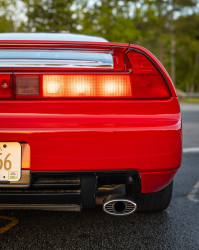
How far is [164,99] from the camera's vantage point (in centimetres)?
178

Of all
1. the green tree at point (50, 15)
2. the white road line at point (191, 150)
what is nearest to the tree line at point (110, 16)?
the green tree at point (50, 15)

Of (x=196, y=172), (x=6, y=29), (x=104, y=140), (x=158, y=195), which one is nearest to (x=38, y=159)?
(x=104, y=140)

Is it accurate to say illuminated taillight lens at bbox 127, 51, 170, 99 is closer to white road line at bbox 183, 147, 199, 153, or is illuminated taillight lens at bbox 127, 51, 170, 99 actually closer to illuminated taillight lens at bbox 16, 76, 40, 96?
illuminated taillight lens at bbox 16, 76, 40, 96

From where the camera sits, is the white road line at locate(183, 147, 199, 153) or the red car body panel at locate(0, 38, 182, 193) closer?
the red car body panel at locate(0, 38, 182, 193)

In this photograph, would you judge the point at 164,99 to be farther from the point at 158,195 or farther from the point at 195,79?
the point at 195,79

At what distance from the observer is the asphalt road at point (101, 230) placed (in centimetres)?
183

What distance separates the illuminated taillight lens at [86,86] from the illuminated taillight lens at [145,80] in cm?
5

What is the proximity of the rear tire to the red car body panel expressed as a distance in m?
0.45

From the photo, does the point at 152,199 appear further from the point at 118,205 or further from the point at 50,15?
the point at 50,15

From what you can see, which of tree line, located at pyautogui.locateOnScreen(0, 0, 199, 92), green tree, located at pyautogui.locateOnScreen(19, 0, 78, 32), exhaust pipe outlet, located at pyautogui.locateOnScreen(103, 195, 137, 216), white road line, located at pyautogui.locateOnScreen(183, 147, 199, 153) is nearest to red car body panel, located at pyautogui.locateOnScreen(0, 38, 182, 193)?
exhaust pipe outlet, located at pyautogui.locateOnScreen(103, 195, 137, 216)

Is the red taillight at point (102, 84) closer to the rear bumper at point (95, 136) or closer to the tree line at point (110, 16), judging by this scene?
the rear bumper at point (95, 136)

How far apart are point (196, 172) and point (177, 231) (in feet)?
5.40

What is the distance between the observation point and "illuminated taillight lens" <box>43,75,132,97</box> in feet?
5.57

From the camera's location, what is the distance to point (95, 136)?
5.25ft
